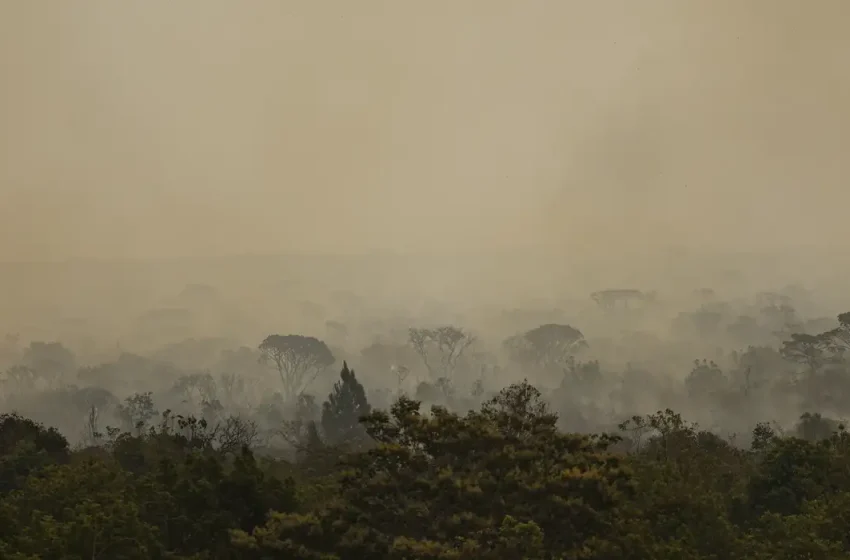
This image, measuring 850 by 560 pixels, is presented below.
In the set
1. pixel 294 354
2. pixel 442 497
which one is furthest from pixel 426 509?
pixel 294 354

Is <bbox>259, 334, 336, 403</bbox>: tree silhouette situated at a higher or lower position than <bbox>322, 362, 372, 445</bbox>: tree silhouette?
higher

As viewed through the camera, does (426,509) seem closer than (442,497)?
Yes

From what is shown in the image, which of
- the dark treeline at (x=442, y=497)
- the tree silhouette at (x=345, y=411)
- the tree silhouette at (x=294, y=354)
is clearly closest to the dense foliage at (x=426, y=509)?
the dark treeline at (x=442, y=497)

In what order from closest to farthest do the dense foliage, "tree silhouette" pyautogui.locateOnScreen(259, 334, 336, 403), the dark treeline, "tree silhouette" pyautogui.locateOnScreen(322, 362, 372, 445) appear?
the dense foliage, the dark treeline, "tree silhouette" pyautogui.locateOnScreen(322, 362, 372, 445), "tree silhouette" pyautogui.locateOnScreen(259, 334, 336, 403)

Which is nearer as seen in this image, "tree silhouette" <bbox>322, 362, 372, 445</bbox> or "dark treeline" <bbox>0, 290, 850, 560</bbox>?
"dark treeline" <bbox>0, 290, 850, 560</bbox>

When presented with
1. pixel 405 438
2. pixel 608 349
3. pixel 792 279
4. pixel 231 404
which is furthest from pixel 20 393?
pixel 792 279

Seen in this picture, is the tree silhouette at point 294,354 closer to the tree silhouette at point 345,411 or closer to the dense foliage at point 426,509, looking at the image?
the tree silhouette at point 345,411

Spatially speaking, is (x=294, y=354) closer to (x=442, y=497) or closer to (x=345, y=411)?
(x=345, y=411)

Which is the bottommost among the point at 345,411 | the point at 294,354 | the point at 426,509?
the point at 426,509

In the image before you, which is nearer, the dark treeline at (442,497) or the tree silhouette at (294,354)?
the dark treeline at (442,497)

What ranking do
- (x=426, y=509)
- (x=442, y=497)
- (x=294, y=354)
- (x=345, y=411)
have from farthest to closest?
(x=294, y=354) → (x=345, y=411) → (x=442, y=497) → (x=426, y=509)

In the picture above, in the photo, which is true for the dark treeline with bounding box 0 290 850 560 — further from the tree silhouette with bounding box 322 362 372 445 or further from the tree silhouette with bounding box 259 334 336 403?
the tree silhouette with bounding box 259 334 336 403

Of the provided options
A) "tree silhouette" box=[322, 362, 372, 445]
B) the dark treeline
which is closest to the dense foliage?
the dark treeline

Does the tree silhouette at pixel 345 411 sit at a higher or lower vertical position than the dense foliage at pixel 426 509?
higher
